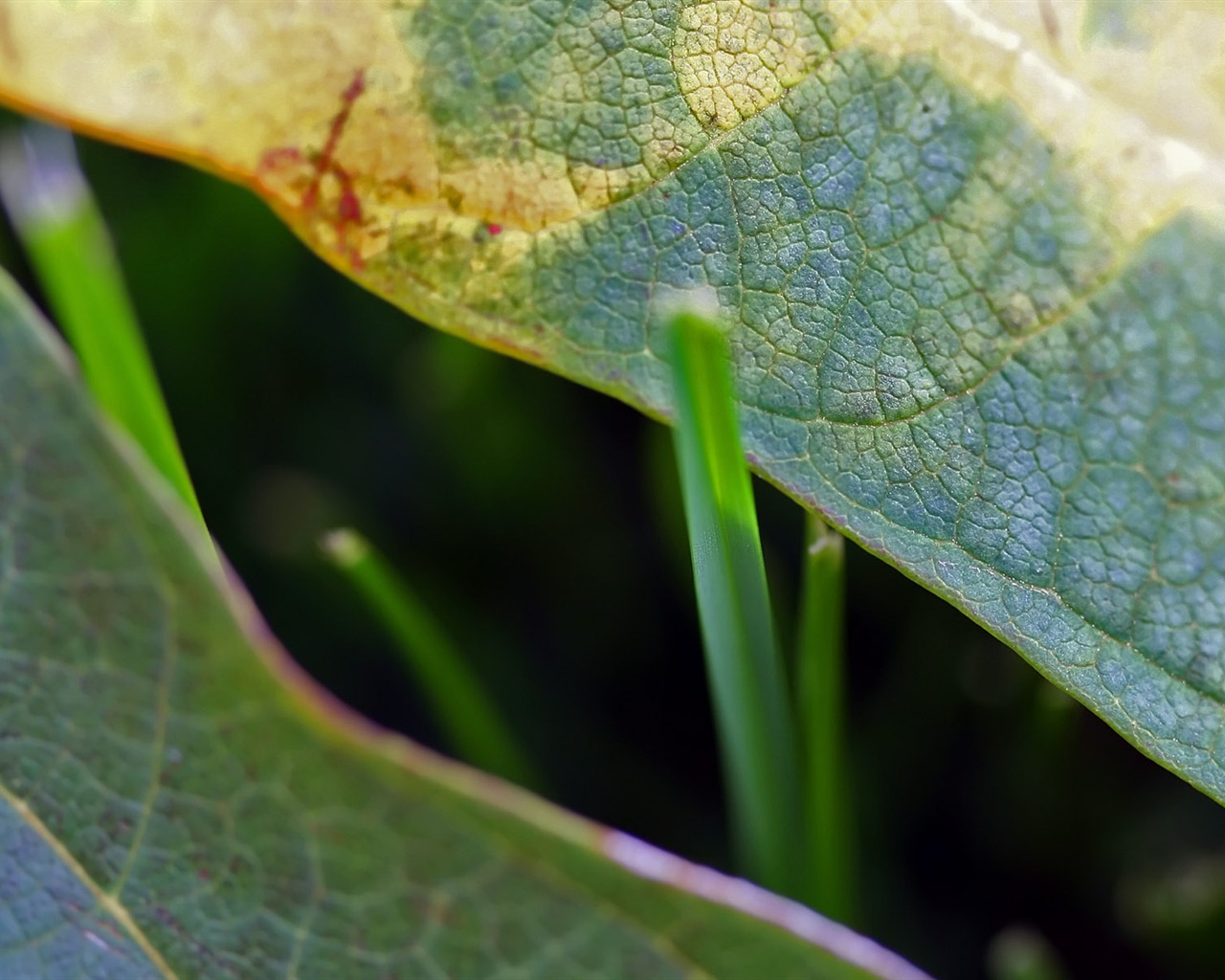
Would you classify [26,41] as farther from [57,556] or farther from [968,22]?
[968,22]

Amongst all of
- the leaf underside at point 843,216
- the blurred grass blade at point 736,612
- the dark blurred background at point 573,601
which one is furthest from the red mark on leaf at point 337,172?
the dark blurred background at point 573,601

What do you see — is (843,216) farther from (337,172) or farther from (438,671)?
(438,671)

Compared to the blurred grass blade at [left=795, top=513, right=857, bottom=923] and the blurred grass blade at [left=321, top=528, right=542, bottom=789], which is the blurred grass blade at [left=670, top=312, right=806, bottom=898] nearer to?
the blurred grass blade at [left=795, top=513, right=857, bottom=923]

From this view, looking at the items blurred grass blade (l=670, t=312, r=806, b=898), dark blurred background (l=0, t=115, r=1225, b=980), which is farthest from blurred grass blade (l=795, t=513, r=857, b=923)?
dark blurred background (l=0, t=115, r=1225, b=980)

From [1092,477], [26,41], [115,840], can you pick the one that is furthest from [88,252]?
[1092,477]

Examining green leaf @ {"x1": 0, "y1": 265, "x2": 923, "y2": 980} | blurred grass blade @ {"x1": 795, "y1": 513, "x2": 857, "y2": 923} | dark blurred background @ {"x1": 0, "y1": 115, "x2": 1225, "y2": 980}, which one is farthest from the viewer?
dark blurred background @ {"x1": 0, "y1": 115, "x2": 1225, "y2": 980}

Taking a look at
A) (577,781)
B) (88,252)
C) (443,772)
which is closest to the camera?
(443,772)

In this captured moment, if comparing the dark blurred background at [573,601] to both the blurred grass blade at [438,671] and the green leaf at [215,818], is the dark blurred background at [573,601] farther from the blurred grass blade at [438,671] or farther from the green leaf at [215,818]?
the green leaf at [215,818]
